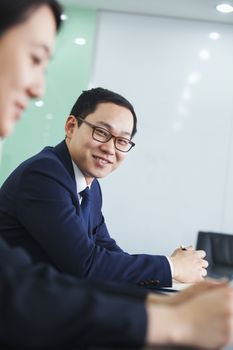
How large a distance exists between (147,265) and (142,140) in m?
3.60

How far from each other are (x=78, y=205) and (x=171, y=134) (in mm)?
3563

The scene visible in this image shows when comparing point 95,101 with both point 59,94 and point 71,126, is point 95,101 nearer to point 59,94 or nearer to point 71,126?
point 71,126

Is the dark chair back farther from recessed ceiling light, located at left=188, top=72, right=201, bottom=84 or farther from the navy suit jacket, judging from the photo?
recessed ceiling light, located at left=188, top=72, right=201, bottom=84

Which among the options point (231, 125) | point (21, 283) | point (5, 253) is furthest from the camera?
point (231, 125)

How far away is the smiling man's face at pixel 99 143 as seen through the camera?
215 centimetres

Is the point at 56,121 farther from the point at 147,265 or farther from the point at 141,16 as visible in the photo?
the point at 147,265

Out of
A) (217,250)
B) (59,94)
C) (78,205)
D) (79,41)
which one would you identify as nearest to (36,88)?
(78,205)

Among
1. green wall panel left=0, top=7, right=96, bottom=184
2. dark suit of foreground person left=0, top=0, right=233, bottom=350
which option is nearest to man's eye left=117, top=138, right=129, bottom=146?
dark suit of foreground person left=0, top=0, right=233, bottom=350

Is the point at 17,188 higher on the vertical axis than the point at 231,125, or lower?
lower

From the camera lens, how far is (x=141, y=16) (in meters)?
5.51

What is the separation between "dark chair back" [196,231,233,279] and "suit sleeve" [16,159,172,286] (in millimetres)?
1610

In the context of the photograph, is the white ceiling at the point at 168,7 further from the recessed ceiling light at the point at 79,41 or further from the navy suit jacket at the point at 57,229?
the navy suit jacket at the point at 57,229

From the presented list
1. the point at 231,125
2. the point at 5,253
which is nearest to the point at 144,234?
the point at 231,125

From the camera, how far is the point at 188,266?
2.04 meters
